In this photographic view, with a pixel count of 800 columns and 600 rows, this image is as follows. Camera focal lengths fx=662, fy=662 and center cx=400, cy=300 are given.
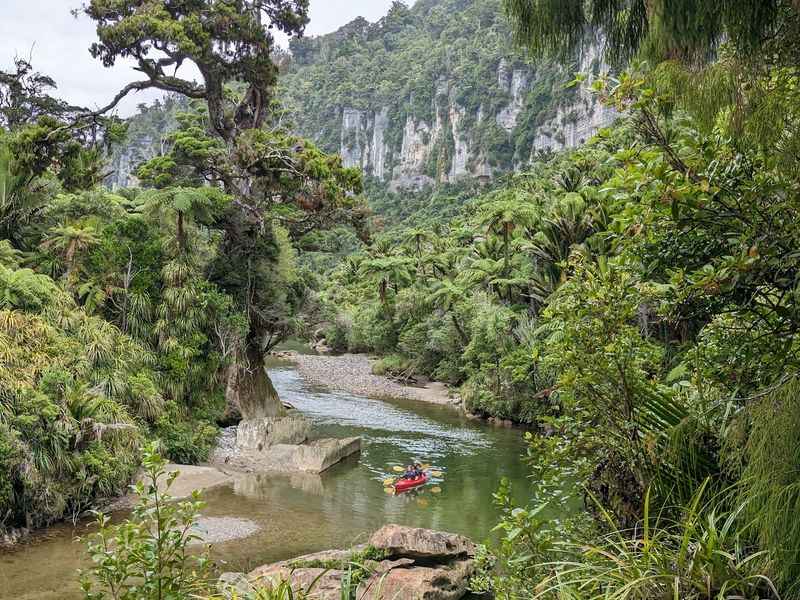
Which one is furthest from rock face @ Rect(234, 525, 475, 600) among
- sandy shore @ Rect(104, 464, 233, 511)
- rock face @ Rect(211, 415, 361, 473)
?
rock face @ Rect(211, 415, 361, 473)

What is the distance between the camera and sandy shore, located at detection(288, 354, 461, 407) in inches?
1190

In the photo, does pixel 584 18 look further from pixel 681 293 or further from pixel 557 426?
pixel 557 426

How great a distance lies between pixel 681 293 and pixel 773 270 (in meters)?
0.46

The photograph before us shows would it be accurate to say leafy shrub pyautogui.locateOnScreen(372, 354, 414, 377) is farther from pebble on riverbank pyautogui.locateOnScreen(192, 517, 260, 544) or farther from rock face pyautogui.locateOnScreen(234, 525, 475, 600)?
rock face pyautogui.locateOnScreen(234, 525, 475, 600)

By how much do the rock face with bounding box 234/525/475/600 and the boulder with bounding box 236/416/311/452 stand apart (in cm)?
801

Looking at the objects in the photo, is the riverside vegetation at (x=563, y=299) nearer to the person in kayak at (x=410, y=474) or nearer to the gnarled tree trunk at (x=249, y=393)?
the gnarled tree trunk at (x=249, y=393)

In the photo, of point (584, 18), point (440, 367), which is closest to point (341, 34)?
point (440, 367)

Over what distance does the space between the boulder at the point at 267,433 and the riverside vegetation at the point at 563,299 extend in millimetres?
1565

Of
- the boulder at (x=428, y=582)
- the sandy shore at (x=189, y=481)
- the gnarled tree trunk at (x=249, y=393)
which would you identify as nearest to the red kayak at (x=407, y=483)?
the sandy shore at (x=189, y=481)

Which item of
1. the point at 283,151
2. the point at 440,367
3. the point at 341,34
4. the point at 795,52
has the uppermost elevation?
the point at 341,34

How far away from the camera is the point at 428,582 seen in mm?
8398

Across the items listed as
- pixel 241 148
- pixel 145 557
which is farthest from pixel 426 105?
pixel 145 557

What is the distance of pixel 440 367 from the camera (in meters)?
33.5

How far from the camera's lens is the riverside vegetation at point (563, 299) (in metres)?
3.10
